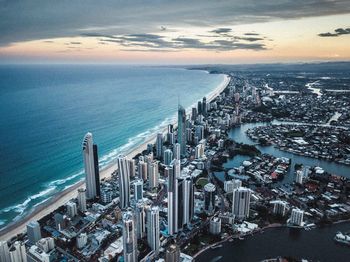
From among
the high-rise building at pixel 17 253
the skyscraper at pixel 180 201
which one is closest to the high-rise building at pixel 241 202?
the skyscraper at pixel 180 201

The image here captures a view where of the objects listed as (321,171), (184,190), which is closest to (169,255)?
(184,190)

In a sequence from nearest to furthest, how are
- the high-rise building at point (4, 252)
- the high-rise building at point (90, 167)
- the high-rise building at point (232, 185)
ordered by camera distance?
the high-rise building at point (4, 252)
the high-rise building at point (90, 167)
the high-rise building at point (232, 185)

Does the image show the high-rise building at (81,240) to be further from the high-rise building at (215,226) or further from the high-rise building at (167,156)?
the high-rise building at (167,156)

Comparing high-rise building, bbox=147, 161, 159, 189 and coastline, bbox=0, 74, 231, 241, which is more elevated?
high-rise building, bbox=147, 161, 159, 189

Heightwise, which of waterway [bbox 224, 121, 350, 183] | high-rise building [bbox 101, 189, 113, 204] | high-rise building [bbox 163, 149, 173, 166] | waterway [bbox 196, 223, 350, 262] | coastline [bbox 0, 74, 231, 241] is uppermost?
high-rise building [bbox 163, 149, 173, 166]

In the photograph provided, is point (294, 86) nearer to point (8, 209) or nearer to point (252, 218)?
point (252, 218)

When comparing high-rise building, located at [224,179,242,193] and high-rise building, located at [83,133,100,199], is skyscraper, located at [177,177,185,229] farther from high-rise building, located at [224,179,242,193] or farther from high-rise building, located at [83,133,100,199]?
high-rise building, located at [83,133,100,199]

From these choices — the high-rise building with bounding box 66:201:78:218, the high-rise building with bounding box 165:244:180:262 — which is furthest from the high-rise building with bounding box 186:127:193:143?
the high-rise building with bounding box 165:244:180:262
